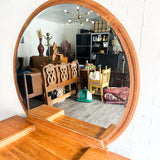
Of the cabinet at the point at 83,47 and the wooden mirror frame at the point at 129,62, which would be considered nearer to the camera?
the wooden mirror frame at the point at 129,62

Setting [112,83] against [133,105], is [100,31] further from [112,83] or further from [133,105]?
[133,105]

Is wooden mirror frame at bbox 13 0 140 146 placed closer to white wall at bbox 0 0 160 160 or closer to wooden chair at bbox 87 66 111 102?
white wall at bbox 0 0 160 160

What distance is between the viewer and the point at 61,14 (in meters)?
0.81

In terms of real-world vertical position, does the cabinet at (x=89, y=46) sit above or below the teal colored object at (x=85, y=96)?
above

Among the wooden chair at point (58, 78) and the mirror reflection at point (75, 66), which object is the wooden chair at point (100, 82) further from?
the wooden chair at point (58, 78)

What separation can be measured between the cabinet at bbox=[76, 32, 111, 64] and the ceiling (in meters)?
0.10

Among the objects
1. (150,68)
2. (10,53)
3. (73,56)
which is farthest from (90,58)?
(10,53)

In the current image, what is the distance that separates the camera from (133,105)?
0.65 meters

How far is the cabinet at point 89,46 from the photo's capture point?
2.43ft

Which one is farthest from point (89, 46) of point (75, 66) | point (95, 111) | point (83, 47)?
point (95, 111)

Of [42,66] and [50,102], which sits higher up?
[42,66]

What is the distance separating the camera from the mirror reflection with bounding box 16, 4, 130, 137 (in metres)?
0.70

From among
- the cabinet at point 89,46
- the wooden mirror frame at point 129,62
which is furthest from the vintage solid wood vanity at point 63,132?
the cabinet at point 89,46

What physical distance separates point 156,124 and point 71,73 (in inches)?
21.6
